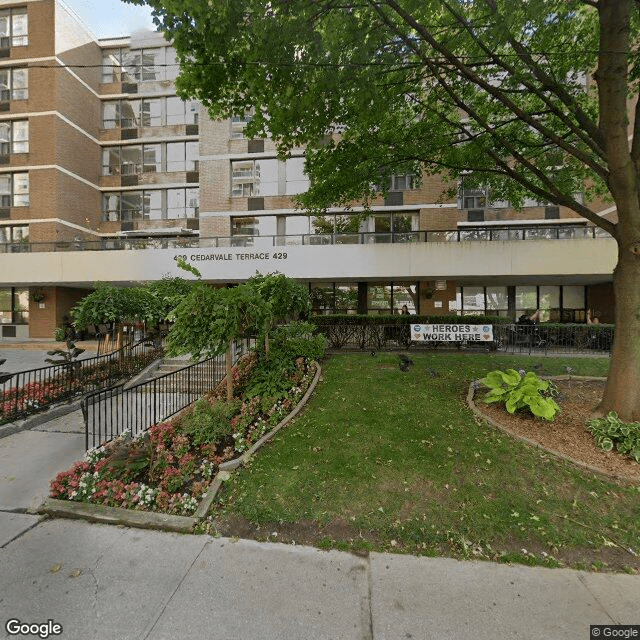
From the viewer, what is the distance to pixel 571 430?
18.0 feet

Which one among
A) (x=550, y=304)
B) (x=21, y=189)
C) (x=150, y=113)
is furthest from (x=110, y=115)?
(x=550, y=304)

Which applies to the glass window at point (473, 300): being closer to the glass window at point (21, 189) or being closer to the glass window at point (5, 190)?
the glass window at point (21, 189)

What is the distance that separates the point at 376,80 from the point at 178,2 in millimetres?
3450

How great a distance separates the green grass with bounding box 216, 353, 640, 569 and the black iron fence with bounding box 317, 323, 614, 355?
664 centimetres

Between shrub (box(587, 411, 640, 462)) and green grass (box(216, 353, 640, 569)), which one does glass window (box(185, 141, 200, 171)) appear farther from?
shrub (box(587, 411, 640, 462))

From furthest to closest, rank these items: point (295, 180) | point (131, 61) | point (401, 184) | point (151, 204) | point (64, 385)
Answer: point (131, 61) < point (151, 204) < point (295, 180) < point (401, 184) < point (64, 385)

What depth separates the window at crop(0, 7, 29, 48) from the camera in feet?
A: 73.5

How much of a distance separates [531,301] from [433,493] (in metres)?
21.4

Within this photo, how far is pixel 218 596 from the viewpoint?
9.50ft

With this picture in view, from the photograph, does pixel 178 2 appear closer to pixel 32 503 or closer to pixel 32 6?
pixel 32 503

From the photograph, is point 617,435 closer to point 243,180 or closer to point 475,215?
point 475,215

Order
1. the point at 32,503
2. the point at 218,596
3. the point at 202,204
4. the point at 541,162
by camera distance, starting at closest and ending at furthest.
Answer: the point at 218,596, the point at 32,503, the point at 541,162, the point at 202,204

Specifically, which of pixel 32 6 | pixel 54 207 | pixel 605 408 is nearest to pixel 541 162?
pixel 605 408

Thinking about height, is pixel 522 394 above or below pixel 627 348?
below
